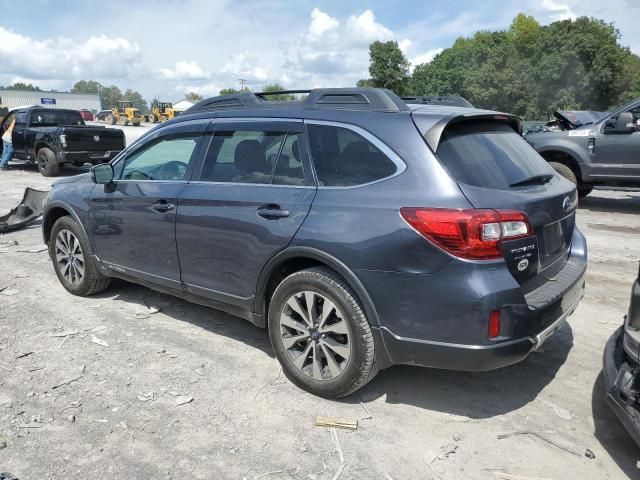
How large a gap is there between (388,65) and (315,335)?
8204 centimetres

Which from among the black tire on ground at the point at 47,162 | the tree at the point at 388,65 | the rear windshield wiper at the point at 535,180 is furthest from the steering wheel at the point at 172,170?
the tree at the point at 388,65

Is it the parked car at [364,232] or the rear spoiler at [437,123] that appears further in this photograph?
the rear spoiler at [437,123]

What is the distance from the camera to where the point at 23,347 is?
4090 millimetres

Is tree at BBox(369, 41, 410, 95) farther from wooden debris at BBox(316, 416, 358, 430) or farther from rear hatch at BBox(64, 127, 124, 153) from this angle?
wooden debris at BBox(316, 416, 358, 430)

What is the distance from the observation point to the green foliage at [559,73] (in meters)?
60.7

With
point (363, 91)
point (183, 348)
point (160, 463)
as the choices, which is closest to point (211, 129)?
point (363, 91)

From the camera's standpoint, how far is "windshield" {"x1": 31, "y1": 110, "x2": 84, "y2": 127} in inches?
619

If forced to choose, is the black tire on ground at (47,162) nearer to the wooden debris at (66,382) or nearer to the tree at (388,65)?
the wooden debris at (66,382)

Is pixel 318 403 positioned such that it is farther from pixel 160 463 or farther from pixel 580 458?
pixel 580 458

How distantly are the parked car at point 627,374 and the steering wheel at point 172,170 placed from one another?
3108mm

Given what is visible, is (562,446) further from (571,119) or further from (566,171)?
(571,119)

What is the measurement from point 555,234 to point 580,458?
1275 millimetres

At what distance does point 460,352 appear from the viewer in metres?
2.80

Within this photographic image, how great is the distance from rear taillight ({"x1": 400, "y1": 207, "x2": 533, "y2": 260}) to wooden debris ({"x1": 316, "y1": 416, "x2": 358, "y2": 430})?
1165 mm
